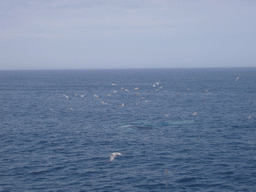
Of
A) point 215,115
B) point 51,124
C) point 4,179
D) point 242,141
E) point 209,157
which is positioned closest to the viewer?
point 4,179

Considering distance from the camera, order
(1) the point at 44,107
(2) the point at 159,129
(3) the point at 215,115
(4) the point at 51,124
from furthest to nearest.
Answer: (1) the point at 44,107 → (3) the point at 215,115 → (4) the point at 51,124 → (2) the point at 159,129

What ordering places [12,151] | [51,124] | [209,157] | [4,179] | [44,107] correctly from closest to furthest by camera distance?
[4,179] → [209,157] → [12,151] → [51,124] → [44,107]

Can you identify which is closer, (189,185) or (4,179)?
(189,185)

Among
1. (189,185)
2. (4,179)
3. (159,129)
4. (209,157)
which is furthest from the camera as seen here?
(159,129)

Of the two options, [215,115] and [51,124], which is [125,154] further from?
[215,115]

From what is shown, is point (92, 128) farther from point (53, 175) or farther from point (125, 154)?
point (53, 175)

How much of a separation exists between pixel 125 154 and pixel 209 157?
11.5 m

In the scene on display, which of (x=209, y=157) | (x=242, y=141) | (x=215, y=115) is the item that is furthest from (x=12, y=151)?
(x=215, y=115)

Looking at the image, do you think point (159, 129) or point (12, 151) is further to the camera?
point (159, 129)

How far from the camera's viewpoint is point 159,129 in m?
52.9

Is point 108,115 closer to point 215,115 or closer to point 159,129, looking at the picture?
point 159,129

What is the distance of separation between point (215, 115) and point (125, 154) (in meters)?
33.2

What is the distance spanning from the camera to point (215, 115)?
65.6 m

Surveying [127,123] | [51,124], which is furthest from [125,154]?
[51,124]
